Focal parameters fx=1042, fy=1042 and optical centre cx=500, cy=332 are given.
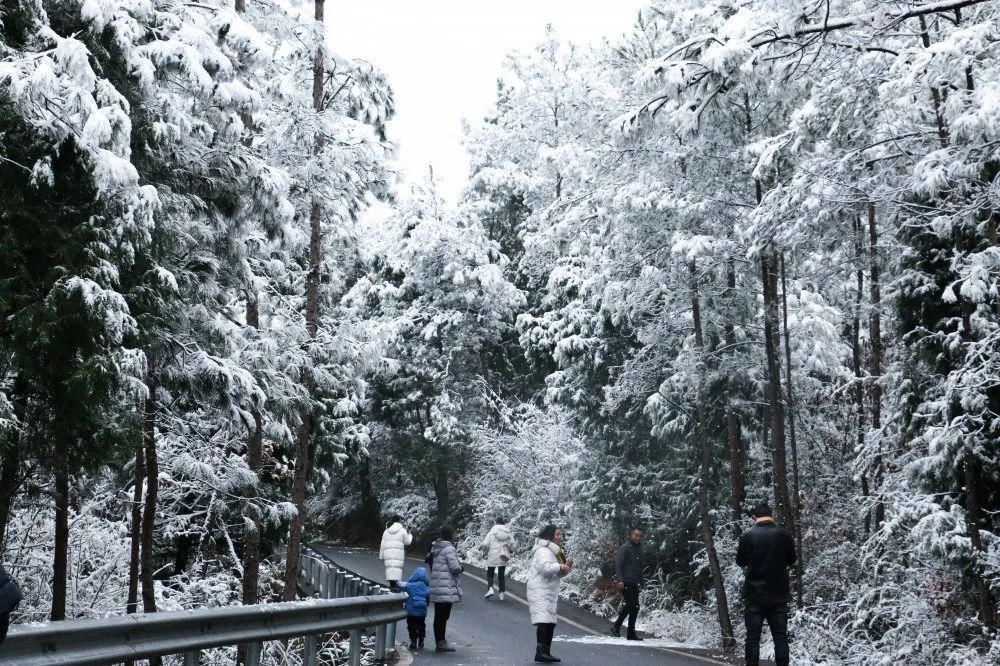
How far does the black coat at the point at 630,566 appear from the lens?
18.5 metres

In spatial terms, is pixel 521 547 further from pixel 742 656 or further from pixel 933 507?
pixel 933 507

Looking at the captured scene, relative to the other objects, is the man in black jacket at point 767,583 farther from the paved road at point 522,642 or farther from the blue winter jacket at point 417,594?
the blue winter jacket at point 417,594

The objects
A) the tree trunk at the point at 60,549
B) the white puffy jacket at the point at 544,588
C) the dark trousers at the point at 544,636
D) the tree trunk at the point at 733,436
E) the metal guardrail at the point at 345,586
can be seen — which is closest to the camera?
the tree trunk at the point at 60,549

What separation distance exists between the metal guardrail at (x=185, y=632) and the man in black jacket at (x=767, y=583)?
169 inches

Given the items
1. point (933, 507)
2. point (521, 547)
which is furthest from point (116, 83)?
point (521, 547)

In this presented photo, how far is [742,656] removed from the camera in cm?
1592

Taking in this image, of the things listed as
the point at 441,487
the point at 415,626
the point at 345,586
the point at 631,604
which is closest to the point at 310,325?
the point at 345,586

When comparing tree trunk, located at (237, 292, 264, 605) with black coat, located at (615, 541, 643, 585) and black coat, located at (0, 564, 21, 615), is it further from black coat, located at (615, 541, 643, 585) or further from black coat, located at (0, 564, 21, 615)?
black coat, located at (0, 564, 21, 615)

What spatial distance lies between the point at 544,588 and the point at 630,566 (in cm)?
490

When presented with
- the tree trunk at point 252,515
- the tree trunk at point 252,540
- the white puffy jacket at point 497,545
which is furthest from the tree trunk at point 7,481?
the white puffy jacket at point 497,545

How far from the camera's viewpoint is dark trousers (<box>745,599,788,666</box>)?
38.5ft

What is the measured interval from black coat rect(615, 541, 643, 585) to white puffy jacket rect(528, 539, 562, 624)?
451 centimetres

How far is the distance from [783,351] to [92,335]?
14.7 metres

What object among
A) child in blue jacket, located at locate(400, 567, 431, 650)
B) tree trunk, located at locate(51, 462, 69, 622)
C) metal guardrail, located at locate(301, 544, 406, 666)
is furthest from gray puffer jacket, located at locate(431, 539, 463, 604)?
tree trunk, located at locate(51, 462, 69, 622)
